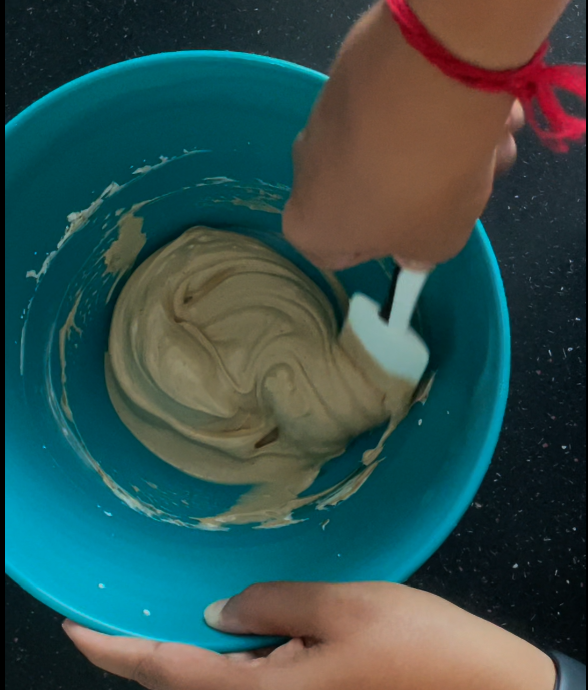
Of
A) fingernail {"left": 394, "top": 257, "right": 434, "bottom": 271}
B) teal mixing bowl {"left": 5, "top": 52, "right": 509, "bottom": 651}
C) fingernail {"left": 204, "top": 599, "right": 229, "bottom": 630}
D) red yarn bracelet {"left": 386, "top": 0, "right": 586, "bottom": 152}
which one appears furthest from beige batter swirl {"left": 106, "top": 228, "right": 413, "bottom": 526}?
red yarn bracelet {"left": 386, "top": 0, "right": 586, "bottom": 152}

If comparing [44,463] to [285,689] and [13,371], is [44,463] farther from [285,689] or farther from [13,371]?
[285,689]

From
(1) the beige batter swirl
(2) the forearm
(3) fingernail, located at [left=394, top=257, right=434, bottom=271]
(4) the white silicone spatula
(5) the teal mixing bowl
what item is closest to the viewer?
(2) the forearm

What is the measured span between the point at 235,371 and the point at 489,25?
2.34 feet

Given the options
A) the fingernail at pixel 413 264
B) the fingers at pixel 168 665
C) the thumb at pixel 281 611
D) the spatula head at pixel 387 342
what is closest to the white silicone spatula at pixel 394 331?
the spatula head at pixel 387 342

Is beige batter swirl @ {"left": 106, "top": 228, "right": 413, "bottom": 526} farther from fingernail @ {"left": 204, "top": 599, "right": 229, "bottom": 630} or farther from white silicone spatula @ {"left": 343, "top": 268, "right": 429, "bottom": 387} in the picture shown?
fingernail @ {"left": 204, "top": 599, "right": 229, "bottom": 630}

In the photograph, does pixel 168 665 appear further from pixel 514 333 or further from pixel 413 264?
pixel 514 333

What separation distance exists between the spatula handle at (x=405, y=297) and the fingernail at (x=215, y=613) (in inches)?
16.1

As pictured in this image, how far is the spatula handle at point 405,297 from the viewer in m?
0.76

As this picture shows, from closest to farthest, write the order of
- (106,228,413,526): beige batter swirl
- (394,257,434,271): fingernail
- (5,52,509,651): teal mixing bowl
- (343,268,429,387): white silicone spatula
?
1. (394,257,434,271): fingernail
2. (5,52,509,651): teal mixing bowl
3. (343,268,429,387): white silicone spatula
4. (106,228,413,526): beige batter swirl

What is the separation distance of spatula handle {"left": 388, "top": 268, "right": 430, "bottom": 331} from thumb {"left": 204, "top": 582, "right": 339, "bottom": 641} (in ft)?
1.15

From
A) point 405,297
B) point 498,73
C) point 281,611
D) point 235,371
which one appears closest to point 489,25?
point 498,73

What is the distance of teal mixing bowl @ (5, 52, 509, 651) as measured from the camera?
708 millimetres

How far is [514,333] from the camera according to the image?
3.45 ft

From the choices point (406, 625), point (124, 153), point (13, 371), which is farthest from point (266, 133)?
point (406, 625)
